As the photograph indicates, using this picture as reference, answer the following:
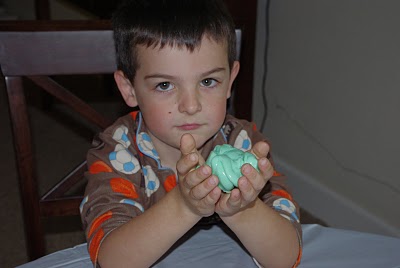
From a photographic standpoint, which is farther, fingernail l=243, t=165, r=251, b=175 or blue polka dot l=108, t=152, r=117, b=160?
blue polka dot l=108, t=152, r=117, b=160

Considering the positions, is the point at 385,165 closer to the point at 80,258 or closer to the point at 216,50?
the point at 216,50

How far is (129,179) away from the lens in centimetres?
101

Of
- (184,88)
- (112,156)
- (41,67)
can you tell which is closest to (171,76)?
(184,88)

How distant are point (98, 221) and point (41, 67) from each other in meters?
0.37

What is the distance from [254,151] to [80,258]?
0.36 m

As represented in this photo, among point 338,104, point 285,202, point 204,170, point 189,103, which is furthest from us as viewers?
point 338,104

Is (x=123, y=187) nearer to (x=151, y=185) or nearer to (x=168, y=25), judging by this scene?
(x=151, y=185)

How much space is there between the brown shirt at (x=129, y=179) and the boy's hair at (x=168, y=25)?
12cm

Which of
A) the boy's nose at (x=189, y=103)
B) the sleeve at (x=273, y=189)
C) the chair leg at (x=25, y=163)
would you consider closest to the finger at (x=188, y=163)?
the boy's nose at (x=189, y=103)

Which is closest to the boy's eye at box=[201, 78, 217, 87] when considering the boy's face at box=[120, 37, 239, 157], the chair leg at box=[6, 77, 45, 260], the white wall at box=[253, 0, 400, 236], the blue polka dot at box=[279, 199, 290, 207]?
the boy's face at box=[120, 37, 239, 157]

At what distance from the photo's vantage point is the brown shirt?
0.92m

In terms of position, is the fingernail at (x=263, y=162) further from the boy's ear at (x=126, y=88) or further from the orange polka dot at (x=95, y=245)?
the boy's ear at (x=126, y=88)

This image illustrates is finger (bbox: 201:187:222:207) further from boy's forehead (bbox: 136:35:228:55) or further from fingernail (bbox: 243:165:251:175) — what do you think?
boy's forehead (bbox: 136:35:228:55)

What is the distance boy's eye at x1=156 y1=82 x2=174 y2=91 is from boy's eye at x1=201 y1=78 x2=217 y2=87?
53mm
